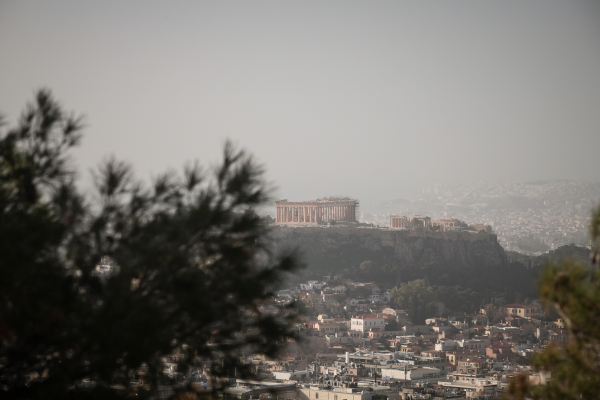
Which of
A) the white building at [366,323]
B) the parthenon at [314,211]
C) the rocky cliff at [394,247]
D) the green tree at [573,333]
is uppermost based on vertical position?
the parthenon at [314,211]

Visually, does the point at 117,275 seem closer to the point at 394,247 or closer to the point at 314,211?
the point at 394,247

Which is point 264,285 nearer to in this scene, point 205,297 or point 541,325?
point 205,297

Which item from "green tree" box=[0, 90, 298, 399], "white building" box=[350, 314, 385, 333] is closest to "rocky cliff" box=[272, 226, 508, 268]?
"white building" box=[350, 314, 385, 333]

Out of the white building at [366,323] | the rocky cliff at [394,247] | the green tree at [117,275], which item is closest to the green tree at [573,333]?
the green tree at [117,275]

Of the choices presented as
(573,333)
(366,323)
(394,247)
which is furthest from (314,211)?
(573,333)

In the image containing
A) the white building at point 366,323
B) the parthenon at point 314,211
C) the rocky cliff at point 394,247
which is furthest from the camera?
the parthenon at point 314,211

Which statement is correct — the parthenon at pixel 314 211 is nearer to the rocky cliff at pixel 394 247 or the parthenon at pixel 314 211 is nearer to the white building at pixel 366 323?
the rocky cliff at pixel 394 247

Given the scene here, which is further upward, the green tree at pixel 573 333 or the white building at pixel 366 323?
the green tree at pixel 573 333
